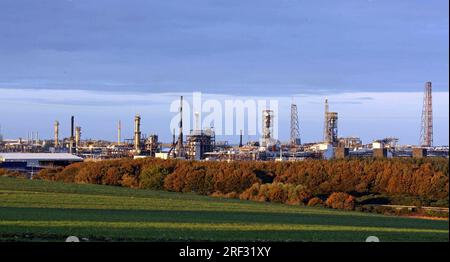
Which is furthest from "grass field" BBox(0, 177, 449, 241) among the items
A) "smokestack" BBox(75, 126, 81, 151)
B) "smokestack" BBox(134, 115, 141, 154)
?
"smokestack" BBox(75, 126, 81, 151)

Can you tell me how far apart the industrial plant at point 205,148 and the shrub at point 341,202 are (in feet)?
72.5

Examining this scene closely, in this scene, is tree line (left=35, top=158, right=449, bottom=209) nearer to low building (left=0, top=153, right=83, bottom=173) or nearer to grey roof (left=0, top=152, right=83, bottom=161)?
low building (left=0, top=153, right=83, bottom=173)

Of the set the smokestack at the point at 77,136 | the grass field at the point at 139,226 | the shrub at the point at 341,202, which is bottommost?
the shrub at the point at 341,202

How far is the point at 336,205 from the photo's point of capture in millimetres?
61250

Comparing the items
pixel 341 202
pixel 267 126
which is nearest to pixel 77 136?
pixel 267 126

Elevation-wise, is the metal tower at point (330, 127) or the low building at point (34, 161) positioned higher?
the metal tower at point (330, 127)

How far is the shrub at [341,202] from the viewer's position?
2403 inches

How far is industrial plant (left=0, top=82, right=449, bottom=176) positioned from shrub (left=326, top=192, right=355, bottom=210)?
72.5ft

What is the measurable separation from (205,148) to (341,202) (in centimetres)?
3931

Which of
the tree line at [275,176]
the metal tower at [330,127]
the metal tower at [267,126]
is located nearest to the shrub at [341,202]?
the tree line at [275,176]

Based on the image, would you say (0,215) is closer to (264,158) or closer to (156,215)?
(156,215)

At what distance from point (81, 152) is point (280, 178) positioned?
45.8 m

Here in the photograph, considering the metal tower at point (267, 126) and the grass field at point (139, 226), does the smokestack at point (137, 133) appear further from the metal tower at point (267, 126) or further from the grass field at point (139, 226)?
the grass field at point (139, 226)

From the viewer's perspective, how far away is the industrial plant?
312ft
